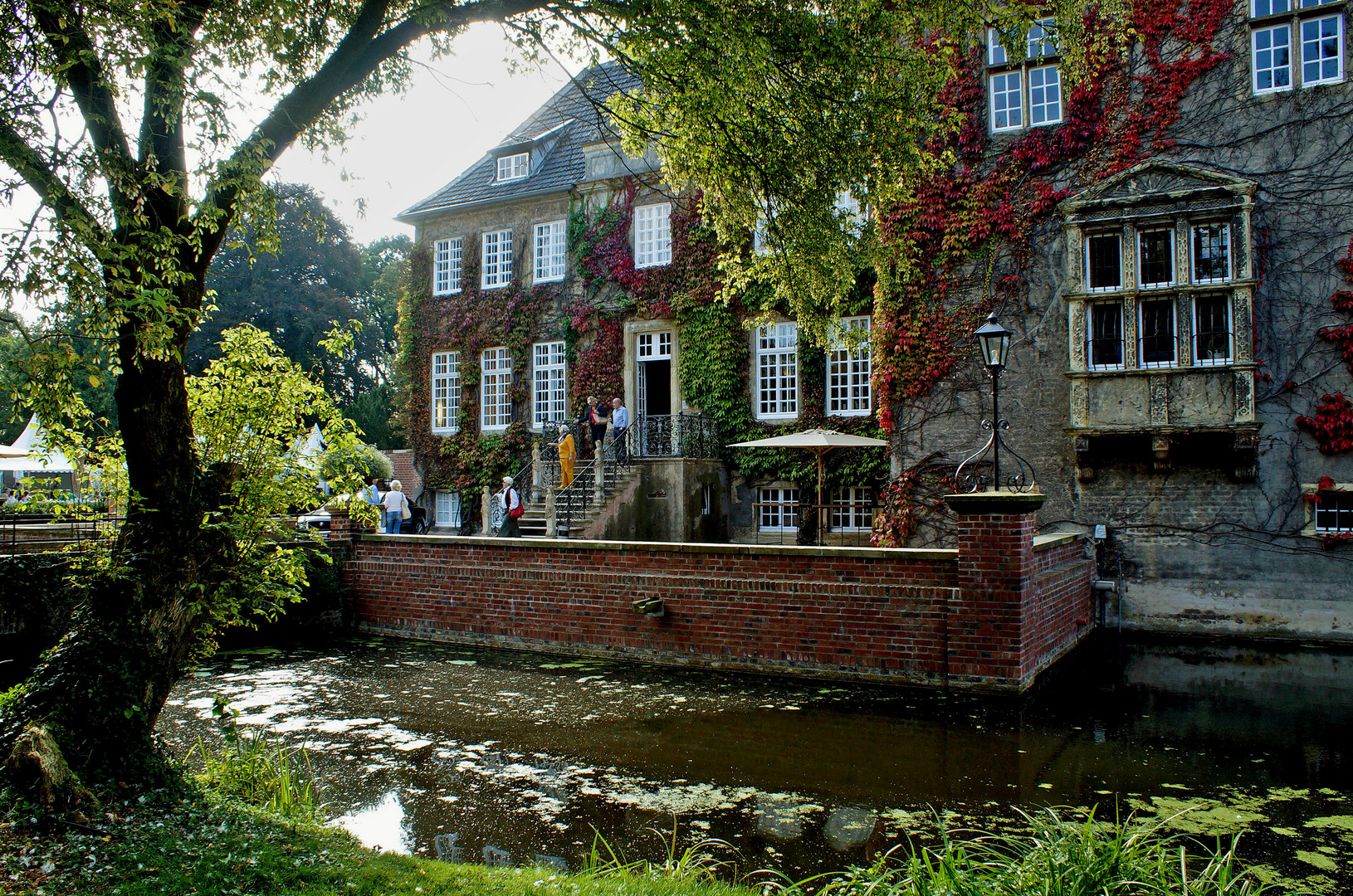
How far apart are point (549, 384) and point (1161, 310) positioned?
46.7 ft

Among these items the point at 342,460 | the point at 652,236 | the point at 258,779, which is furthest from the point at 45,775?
the point at 652,236

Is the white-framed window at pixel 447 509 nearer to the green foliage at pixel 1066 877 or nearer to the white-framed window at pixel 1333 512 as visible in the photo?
the white-framed window at pixel 1333 512

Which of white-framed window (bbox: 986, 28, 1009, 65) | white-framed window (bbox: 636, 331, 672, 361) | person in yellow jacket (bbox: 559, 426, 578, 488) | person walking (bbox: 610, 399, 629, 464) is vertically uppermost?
white-framed window (bbox: 986, 28, 1009, 65)

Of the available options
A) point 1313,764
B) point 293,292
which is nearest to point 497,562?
point 1313,764

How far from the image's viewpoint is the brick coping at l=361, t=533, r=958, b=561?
9.98 m

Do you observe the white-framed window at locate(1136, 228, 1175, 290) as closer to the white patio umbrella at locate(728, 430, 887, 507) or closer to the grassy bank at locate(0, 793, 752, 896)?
the white patio umbrella at locate(728, 430, 887, 507)

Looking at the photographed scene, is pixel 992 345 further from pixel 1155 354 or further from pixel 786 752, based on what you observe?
pixel 786 752

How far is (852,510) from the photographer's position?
1842 centimetres

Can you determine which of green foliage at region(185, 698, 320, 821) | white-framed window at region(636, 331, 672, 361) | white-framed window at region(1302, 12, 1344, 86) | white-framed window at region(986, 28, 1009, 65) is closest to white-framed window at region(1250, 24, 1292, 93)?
white-framed window at region(1302, 12, 1344, 86)

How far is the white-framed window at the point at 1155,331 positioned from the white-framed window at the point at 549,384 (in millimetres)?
13269

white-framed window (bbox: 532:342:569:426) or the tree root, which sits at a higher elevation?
white-framed window (bbox: 532:342:569:426)

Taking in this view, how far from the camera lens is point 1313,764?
22.8 feet

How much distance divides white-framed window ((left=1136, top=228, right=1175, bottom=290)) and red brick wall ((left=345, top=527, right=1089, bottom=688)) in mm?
4549

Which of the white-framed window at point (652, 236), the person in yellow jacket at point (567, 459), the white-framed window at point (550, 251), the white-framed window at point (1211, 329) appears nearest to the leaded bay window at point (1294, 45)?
the white-framed window at point (1211, 329)
